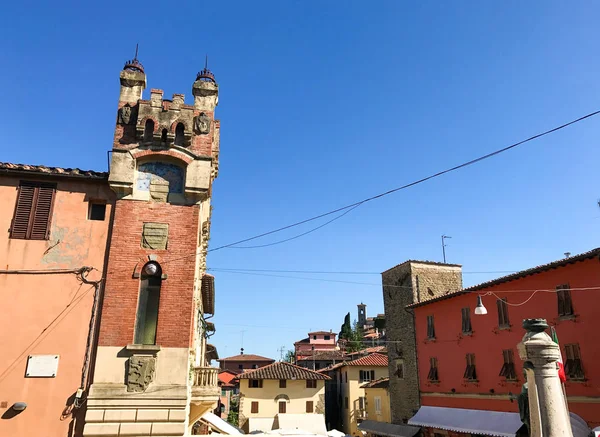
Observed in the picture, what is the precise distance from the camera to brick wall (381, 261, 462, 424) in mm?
31750

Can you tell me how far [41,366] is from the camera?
10570 mm

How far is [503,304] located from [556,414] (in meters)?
18.3

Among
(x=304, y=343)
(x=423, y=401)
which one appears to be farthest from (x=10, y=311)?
(x=304, y=343)

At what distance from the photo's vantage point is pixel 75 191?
12023mm

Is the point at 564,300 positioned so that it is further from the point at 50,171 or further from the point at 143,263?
the point at 50,171

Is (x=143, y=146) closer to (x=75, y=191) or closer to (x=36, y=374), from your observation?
(x=75, y=191)

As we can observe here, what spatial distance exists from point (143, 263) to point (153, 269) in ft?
1.02

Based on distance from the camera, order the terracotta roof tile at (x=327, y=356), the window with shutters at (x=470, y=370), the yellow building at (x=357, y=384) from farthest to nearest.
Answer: the terracotta roof tile at (x=327, y=356) → the yellow building at (x=357, y=384) → the window with shutters at (x=470, y=370)

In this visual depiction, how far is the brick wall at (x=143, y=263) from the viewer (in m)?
11.1

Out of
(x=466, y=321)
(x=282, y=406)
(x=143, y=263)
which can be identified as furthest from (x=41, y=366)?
(x=282, y=406)

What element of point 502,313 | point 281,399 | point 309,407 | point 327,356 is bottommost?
point 309,407

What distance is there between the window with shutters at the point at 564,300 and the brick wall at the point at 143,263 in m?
16.1

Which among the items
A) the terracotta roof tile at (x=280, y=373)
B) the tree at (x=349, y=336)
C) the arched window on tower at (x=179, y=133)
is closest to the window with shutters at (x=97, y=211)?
the arched window on tower at (x=179, y=133)

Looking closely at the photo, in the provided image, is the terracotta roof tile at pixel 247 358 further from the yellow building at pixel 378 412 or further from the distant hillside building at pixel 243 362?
the yellow building at pixel 378 412
